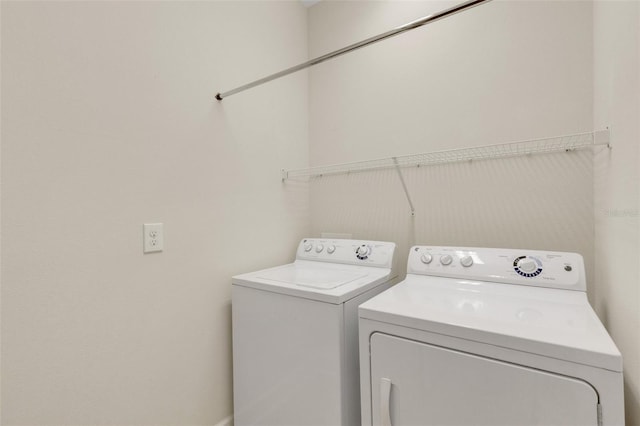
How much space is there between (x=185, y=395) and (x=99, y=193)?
1009 mm

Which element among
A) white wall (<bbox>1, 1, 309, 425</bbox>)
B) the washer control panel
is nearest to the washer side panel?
white wall (<bbox>1, 1, 309, 425</bbox>)

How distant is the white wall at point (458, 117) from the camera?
1355 millimetres

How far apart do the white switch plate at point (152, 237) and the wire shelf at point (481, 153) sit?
0.88 metres

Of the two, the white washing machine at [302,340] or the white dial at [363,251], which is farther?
the white dial at [363,251]

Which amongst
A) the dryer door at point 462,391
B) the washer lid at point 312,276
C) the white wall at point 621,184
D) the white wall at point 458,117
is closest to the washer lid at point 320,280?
the washer lid at point 312,276

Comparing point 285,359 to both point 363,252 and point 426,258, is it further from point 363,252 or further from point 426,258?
point 426,258

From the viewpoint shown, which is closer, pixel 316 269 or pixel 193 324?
pixel 193 324

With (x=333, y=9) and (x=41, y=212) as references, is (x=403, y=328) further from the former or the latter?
(x=333, y=9)

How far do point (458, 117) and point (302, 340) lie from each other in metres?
1.41

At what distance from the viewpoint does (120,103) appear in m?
1.19

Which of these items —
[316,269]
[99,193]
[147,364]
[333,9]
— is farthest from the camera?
[333,9]

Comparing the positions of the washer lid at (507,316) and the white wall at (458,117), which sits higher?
the white wall at (458,117)

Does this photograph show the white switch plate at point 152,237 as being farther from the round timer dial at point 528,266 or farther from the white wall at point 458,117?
the round timer dial at point 528,266

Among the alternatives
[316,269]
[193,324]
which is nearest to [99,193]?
[193,324]
